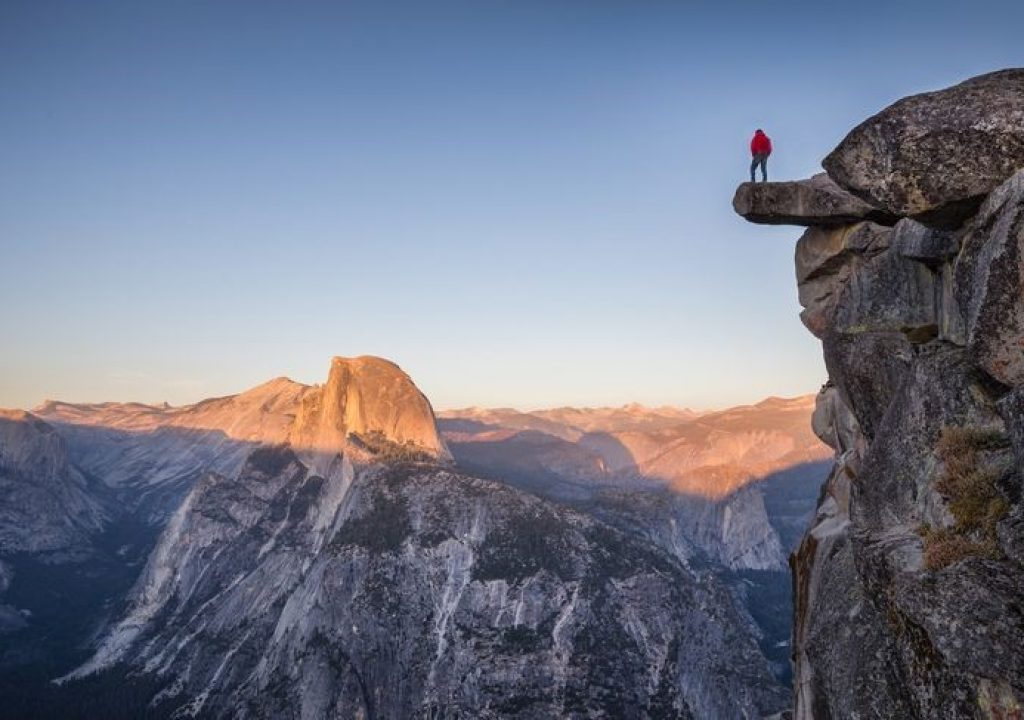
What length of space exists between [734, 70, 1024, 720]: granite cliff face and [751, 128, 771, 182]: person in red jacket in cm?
577

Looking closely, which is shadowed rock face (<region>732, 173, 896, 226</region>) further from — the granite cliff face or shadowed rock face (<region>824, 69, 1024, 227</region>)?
shadowed rock face (<region>824, 69, 1024, 227</region>)

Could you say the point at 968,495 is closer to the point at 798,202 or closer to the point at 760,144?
the point at 798,202

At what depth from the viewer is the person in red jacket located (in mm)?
29812

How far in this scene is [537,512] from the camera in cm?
16150

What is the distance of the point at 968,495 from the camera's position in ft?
53.8

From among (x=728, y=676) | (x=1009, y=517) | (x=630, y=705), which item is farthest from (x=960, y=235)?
(x=728, y=676)

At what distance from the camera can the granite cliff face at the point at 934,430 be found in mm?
14508

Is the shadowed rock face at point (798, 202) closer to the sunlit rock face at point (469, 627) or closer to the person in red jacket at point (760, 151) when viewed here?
the person in red jacket at point (760, 151)

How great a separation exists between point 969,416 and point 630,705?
11537 cm

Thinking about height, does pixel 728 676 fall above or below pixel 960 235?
below

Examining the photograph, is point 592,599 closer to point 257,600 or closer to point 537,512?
point 537,512

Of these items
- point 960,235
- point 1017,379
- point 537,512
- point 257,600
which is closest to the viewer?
point 1017,379

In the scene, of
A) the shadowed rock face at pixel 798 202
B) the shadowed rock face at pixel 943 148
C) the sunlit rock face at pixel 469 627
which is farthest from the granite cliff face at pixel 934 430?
the sunlit rock face at pixel 469 627

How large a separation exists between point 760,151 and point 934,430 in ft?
50.7
